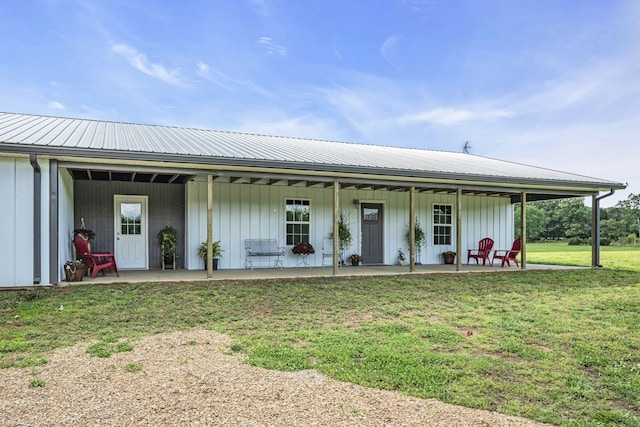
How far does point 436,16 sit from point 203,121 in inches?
640

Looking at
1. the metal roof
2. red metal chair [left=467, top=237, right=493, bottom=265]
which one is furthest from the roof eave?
red metal chair [left=467, top=237, right=493, bottom=265]

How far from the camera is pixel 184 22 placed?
46.8 ft

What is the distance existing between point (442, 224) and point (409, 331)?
8629 mm

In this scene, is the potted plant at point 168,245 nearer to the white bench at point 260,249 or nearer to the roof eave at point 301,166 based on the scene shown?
the white bench at point 260,249

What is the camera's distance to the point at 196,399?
2926mm

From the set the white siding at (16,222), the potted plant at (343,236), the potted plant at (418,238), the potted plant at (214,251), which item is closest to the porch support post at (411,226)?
the potted plant at (343,236)

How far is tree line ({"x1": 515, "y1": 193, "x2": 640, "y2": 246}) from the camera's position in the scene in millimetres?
33469

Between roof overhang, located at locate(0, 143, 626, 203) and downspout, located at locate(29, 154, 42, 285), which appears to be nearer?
downspout, located at locate(29, 154, 42, 285)

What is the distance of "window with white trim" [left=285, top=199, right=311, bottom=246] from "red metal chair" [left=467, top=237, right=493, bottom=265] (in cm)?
500

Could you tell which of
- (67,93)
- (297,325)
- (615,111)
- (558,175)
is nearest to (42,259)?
(297,325)

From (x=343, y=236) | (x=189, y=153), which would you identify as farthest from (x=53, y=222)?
(x=343, y=236)

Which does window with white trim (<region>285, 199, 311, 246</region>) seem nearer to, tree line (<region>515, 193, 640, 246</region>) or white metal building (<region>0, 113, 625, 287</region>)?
white metal building (<region>0, 113, 625, 287</region>)

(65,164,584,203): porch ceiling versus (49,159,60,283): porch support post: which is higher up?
(65,164,584,203): porch ceiling

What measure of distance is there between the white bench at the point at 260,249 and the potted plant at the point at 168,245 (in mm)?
1775
